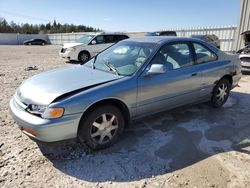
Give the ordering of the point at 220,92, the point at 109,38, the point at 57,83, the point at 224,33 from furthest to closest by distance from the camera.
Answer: the point at 224,33, the point at 109,38, the point at 220,92, the point at 57,83

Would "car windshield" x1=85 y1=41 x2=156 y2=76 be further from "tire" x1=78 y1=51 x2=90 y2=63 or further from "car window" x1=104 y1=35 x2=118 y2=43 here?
"car window" x1=104 y1=35 x2=118 y2=43

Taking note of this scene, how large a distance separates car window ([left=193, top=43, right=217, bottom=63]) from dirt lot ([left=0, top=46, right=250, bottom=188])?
3.96 feet

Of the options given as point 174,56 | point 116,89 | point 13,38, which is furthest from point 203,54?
point 13,38

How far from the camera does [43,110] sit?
2.91 metres

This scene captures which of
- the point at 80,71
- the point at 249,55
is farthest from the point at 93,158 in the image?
the point at 249,55

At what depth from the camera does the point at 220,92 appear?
5.16 metres

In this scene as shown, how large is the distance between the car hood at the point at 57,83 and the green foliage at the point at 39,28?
55054mm

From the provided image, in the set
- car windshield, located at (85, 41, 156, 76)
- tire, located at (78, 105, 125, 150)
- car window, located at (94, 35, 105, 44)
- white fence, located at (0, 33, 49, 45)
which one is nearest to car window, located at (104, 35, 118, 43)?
car window, located at (94, 35, 105, 44)

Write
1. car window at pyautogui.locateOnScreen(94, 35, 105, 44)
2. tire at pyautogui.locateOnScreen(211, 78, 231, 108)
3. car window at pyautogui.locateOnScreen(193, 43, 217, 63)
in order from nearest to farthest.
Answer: car window at pyautogui.locateOnScreen(193, 43, 217, 63) < tire at pyautogui.locateOnScreen(211, 78, 231, 108) < car window at pyautogui.locateOnScreen(94, 35, 105, 44)

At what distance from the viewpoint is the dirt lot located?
9.24 feet

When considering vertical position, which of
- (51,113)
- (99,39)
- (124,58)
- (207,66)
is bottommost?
(51,113)

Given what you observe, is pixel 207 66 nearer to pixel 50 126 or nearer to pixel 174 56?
pixel 174 56

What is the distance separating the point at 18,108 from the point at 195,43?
3.32m

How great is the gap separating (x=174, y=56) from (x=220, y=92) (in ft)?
5.38
